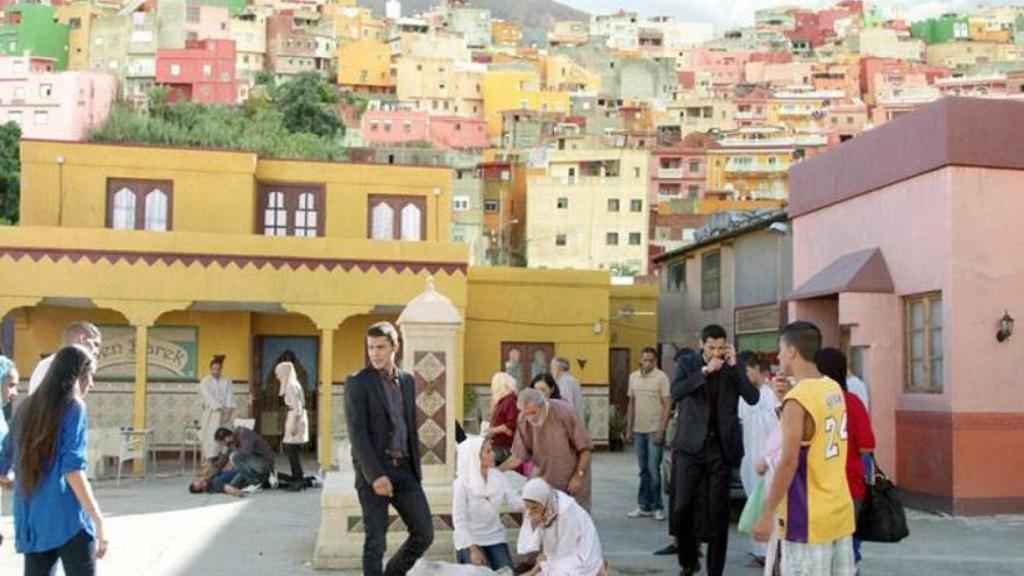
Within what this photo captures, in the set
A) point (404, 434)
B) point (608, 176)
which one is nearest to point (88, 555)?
point (404, 434)

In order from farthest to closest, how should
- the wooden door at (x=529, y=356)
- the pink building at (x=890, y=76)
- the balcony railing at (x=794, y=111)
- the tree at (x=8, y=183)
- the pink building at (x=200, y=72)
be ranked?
the pink building at (x=890, y=76)
the balcony railing at (x=794, y=111)
the pink building at (x=200, y=72)
the tree at (x=8, y=183)
the wooden door at (x=529, y=356)

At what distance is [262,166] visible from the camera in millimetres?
25469

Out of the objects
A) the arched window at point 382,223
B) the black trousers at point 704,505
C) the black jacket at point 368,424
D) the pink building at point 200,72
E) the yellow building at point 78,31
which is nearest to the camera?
the black jacket at point 368,424

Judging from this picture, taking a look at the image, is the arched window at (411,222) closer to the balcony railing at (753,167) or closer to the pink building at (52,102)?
the pink building at (52,102)

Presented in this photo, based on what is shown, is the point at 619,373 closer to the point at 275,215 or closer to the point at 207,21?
the point at 275,215

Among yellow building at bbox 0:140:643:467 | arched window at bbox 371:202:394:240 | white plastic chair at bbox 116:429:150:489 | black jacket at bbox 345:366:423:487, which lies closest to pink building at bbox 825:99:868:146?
yellow building at bbox 0:140:643:467

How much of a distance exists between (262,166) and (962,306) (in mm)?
14528

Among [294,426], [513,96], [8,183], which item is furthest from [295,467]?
[513,96]

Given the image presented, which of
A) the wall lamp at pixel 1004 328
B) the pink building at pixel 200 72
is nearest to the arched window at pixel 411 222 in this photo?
the wall lamp at pixel 1004 328

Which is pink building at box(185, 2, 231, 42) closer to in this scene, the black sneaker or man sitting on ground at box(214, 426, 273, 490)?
man sitting on ground at box(214, 426, 273, 490)

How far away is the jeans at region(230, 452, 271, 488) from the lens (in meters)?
17.4

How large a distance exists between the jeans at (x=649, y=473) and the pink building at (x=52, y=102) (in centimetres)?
7470

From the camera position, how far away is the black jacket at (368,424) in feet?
27.7

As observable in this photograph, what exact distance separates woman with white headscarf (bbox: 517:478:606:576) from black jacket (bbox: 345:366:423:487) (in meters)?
0.95
